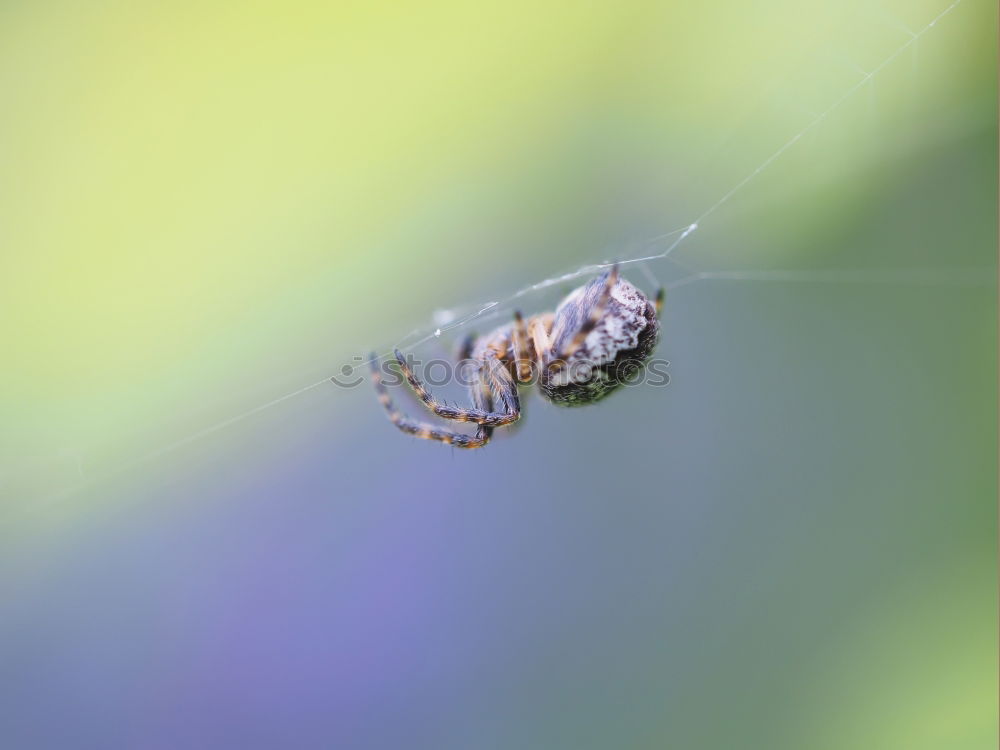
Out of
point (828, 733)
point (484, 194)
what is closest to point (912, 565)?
point (828, 733)

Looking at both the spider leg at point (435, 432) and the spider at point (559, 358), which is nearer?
the spider at point (559, 358)

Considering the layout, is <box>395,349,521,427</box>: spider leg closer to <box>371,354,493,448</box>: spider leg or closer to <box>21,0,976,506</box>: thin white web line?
<box>371,354,493,448</box>: spider leg

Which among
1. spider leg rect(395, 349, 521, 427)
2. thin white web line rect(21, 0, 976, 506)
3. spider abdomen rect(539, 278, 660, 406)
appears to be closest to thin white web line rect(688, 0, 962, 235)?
thin white web line rect(21, 0, 976, 506)

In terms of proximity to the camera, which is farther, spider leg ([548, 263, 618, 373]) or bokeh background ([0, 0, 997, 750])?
bokeh background ([0, 0, 997, 750])

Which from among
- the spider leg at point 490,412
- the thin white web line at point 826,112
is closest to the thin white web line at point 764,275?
the thin white web line at point 826,112

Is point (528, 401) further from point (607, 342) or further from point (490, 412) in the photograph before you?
point (607, 342)

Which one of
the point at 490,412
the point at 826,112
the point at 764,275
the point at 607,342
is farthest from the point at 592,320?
the point at 826,112

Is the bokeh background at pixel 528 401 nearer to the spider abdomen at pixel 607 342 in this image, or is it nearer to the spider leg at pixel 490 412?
the spider leg at pixel 490 412
